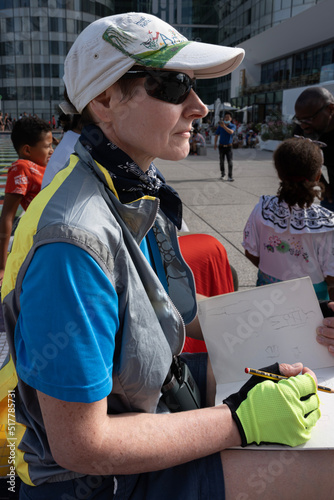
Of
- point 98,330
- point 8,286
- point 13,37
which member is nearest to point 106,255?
point 98,330

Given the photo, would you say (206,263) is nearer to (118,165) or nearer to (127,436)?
(118,165)

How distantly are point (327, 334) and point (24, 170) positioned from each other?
10.7 ft

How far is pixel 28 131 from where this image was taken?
13.7ft

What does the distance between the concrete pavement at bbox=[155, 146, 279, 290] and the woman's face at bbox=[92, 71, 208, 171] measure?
3.24 meters

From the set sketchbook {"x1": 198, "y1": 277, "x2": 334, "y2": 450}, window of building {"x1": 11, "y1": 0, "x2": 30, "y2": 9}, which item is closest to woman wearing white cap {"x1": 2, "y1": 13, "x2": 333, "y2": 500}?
sketchbook {"x1": 198, "y1": 277, "x2": 334, "y2": 450}

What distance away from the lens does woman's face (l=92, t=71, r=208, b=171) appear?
1240 millimetres

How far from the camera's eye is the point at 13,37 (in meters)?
42.4

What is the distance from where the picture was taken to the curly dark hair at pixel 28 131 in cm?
418

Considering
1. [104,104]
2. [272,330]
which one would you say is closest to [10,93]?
[104,104]

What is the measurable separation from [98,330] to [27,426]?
1.38ft

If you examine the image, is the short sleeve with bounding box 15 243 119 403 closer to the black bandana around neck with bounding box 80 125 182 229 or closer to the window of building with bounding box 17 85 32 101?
the black bandana around neck with bounding box 80 125 182 229

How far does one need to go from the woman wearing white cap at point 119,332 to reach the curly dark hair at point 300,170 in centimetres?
150

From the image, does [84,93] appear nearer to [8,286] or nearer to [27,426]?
[8,286]

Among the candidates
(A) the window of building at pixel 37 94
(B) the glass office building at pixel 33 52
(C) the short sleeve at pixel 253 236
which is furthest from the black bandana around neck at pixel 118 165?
(A) the window of building at pixel 37 94
